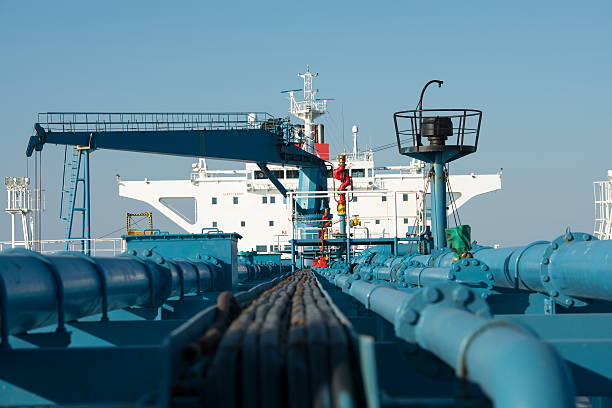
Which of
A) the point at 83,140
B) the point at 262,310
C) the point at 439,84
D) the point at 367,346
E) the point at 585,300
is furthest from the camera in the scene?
the point at 83,140

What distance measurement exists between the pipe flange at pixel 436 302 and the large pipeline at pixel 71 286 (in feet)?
7.88

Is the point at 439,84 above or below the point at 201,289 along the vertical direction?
above

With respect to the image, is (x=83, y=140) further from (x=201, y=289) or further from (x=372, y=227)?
(x=372, y=227)

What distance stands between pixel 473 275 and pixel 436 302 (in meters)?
5.03

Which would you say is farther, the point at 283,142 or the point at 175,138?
the point at 283,142

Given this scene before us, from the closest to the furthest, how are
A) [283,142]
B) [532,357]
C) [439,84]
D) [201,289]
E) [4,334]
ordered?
[532,357] < [4,334] < [201,289] < [439,84] < [283,142]

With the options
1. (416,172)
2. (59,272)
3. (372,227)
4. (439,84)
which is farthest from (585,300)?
(416,172)

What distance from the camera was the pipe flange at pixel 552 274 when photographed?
30.9 feet

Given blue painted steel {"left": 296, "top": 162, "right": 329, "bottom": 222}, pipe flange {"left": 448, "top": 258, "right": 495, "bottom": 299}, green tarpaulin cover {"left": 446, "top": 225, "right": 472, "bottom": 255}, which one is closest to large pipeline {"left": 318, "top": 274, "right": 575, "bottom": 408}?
pipe flange {"left": 448, "top": 258, "right": 495, "bottom": 299}

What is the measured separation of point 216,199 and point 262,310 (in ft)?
130

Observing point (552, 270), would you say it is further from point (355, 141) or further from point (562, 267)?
point (355, 141)

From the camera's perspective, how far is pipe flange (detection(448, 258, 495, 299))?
31.1ft

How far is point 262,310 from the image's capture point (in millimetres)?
5684

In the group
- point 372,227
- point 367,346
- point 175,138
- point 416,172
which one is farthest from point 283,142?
point 367,346
